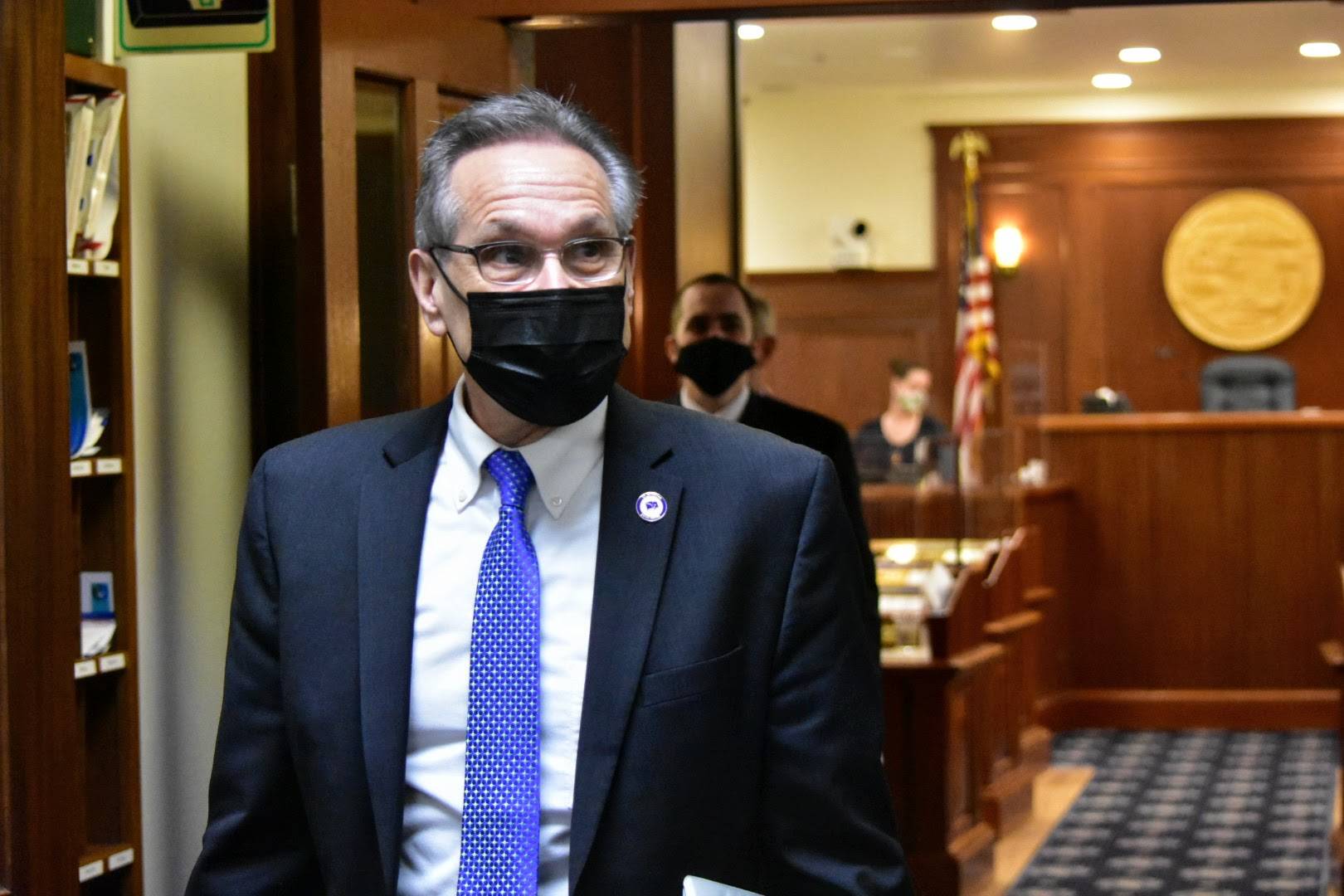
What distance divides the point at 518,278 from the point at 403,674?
0.36m

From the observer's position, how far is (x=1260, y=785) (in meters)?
7.00

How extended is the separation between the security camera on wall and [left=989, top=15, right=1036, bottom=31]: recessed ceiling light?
2.53m

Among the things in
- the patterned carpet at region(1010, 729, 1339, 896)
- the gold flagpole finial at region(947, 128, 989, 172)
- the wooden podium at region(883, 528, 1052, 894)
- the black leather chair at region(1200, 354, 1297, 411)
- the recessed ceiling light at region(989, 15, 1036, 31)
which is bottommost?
the patterned carpet at region(1010, 729, 1339, 896)

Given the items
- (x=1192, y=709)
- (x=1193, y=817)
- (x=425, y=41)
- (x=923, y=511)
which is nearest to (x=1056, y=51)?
(x=1192, y=709)

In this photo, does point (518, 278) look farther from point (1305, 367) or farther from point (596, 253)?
point (1305, 367)

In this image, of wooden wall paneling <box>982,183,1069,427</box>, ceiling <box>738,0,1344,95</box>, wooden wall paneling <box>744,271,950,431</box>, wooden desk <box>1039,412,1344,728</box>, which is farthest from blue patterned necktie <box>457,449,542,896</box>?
wooden wall paneling <box>982,183,1069,427</box>

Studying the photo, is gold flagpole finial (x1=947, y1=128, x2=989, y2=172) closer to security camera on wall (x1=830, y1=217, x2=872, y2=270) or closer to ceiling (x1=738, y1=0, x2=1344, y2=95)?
ceiling (x1=738, y1=0, x2=1344, y2=95)

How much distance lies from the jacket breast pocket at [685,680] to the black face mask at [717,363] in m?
2.22

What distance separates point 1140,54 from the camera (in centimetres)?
1055

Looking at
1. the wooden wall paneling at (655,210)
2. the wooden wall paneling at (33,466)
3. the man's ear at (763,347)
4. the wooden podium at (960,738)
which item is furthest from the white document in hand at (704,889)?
the wooden podium at (960,738)

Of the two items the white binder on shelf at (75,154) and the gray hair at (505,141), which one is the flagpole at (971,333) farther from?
the gray hair at (505,141)

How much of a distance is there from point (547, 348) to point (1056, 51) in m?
9.36

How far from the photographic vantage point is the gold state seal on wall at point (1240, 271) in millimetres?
11820

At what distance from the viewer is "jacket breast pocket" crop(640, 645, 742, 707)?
154 cm
